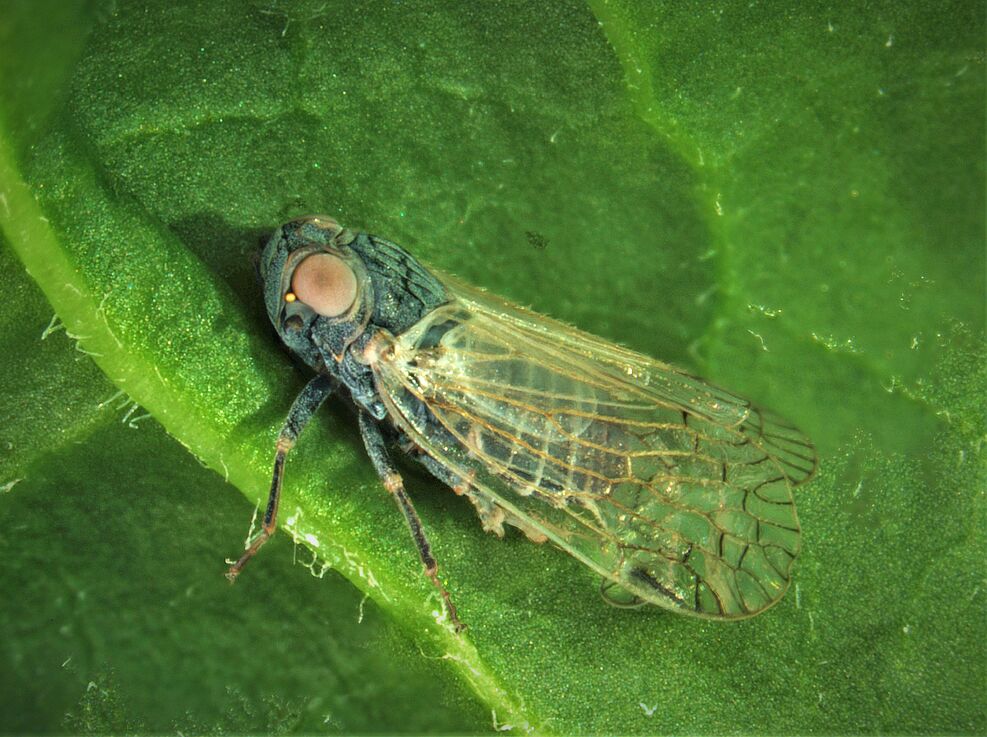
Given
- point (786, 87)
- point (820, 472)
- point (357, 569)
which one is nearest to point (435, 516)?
point (357, 569)

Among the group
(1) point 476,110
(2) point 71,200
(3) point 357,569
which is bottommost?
(3) point 357,569

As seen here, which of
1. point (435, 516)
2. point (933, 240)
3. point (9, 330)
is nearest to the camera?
point (9, 330)

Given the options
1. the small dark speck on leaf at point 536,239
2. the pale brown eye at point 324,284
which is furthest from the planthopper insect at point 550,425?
the small dark speck on leaf at point 536,239

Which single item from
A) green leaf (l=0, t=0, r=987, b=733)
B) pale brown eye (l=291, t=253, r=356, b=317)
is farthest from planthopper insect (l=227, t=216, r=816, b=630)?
green leaf (l=0, t=0, r=987, b=733)

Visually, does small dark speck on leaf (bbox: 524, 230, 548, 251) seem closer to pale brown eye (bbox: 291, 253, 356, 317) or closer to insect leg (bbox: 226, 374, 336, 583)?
pale brown eye (bbox: 291, 253, 356, 317)

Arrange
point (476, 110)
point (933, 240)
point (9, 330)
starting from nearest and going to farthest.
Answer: point (9, 330) < point (476, 110) < point (933, 240)

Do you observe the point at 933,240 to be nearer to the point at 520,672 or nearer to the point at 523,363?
the point at 523,363

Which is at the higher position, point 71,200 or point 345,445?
point 71,200

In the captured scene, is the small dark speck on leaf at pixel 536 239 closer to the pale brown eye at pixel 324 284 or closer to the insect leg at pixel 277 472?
the pale brown eye at pixel 324 284
